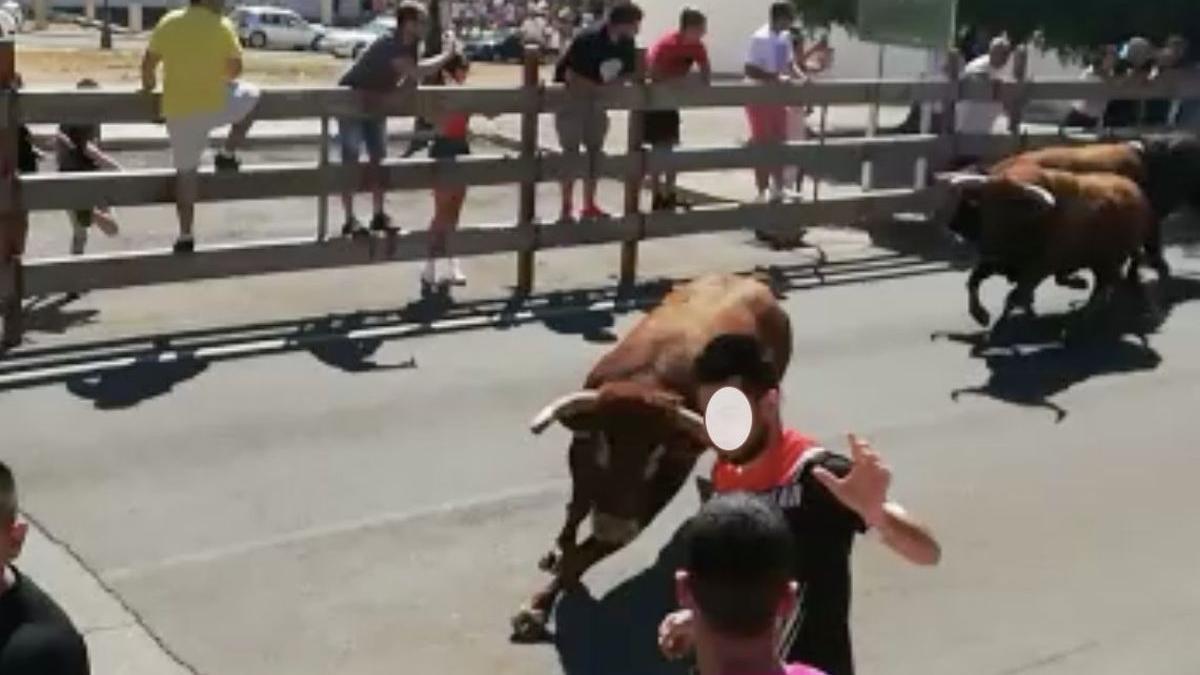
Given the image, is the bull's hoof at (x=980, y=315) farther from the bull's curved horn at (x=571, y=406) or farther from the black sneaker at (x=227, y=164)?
the bull's curved horn at (x=571, y=406)

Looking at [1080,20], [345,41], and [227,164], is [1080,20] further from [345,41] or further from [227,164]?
[345,41]

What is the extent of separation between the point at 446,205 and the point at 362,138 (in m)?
0.92

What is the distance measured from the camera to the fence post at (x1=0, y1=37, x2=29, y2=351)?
9883mm

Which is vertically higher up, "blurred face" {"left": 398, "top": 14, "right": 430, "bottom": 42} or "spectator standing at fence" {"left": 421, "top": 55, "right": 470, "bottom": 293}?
"blurred face" {"left": 398, "top": 14, "right": 430, "bottom": 42}

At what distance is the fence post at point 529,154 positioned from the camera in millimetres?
12141

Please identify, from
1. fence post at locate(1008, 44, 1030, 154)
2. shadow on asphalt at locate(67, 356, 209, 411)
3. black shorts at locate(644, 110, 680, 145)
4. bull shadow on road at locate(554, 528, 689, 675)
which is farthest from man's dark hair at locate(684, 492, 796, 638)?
fence post at locate(1008, 44, 1030, 154)

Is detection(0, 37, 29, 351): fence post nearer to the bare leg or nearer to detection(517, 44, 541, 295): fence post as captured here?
the bare leg

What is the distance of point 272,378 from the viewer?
388 inches

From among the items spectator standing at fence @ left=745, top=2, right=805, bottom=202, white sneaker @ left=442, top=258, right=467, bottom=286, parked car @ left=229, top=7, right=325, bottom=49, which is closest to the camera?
white sneaker @ left=442, top=258, right=467, bottom=286

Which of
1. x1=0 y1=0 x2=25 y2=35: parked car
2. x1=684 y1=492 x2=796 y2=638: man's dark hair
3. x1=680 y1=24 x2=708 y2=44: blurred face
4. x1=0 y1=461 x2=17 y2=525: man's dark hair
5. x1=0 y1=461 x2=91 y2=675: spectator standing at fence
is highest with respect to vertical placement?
x1=680 y1=24 x2=708 y2=44: blurred face

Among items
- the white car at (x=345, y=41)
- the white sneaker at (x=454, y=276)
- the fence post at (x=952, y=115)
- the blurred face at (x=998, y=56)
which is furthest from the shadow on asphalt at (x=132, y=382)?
the white car at (x=345, y=41)

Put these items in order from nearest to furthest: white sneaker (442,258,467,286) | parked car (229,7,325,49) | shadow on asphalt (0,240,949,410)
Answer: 1. shadow on asphalt (0,240,949,410)
2. white sneaker (442,258,467,286)
3. parked car (229,7,325,49)

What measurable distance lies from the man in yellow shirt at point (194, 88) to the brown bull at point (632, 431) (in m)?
4.38

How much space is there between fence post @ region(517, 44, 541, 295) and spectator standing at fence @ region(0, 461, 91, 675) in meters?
8.85
